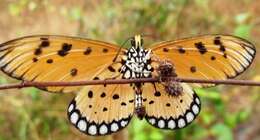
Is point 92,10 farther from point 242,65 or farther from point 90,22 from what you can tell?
point 242,65

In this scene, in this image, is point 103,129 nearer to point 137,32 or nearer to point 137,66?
point 137,66

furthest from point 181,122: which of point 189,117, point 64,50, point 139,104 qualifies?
point 64,50

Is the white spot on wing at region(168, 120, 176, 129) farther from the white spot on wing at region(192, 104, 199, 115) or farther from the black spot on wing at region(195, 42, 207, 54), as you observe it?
the black spot on wing at region(195, 42, 207, 54)

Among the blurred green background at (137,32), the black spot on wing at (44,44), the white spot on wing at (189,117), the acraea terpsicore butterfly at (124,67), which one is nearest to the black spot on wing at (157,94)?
the acraea terpsicore butterfly at (124,67)

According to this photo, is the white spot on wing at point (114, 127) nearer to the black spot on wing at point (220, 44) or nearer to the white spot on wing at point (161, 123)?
the white spot on wing at point (161, 123)

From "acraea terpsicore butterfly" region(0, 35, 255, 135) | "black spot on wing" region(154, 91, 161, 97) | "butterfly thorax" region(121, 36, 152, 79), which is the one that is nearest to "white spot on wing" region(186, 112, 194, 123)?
"acraea terpsicore butterfly" region(0, 35, 255, 135)

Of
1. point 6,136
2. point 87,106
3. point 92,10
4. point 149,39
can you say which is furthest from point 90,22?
point 87,106
